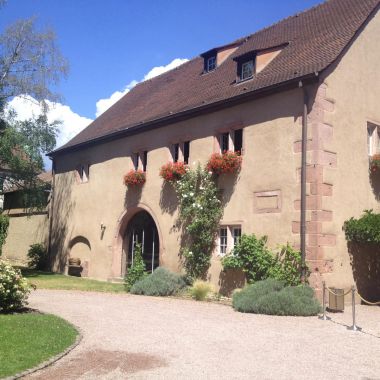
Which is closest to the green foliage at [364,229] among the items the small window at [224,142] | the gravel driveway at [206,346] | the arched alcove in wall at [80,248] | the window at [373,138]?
the gravel driveway at [206,346]

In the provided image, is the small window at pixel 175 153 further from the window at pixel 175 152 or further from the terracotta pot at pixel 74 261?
the terracotta pot at pixel 74 261

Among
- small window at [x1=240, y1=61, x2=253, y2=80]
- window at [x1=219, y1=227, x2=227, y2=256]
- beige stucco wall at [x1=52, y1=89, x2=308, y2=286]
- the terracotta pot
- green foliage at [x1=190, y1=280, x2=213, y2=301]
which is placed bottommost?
green foliage at [x1=190, y1=280, x2=213, y2=301]

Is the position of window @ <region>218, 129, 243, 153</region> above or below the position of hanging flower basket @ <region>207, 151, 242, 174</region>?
above

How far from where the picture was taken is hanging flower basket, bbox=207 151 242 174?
14805 millimetres

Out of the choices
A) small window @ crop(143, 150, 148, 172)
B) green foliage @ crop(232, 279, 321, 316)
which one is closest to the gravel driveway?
green foliage @ crop(232, 279, 321, 316)

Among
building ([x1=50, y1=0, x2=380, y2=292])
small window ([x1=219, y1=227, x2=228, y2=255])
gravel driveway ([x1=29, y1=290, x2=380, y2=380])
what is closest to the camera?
gravel driveway ([x1=29, y1=290, x2=380, y2=380])

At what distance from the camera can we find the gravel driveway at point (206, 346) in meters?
6.23

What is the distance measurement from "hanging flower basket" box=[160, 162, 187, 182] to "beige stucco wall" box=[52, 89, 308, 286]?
0.39 m

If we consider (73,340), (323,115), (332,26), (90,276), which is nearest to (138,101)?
(90,276)

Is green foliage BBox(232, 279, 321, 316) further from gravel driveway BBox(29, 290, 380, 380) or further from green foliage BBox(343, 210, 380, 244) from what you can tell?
green foliage BBox(343, 210, 380, 244)

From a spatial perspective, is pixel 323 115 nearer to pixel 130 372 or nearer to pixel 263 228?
pixel 263 228

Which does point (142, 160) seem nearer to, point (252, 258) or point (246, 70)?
point (246, 70)

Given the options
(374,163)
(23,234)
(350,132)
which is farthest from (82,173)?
(374,163)

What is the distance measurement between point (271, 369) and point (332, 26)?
40.6 ft
